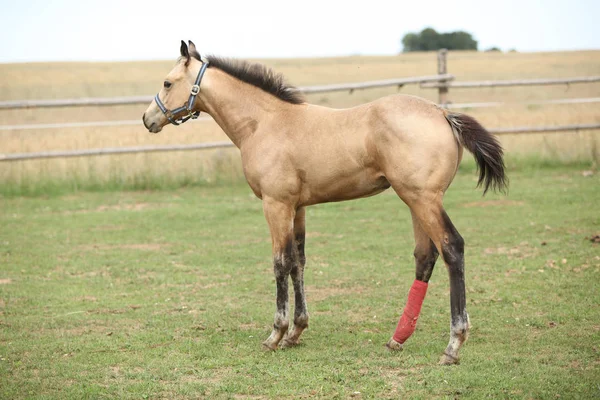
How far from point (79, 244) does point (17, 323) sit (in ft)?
12.4

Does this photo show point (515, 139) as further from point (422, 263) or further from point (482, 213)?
point (422, 263)

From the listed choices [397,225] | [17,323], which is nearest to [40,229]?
[17,323]

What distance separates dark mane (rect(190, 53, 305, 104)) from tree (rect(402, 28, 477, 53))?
72004 mm

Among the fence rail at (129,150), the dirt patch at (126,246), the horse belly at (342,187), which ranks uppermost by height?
the horse belly at (342,187)

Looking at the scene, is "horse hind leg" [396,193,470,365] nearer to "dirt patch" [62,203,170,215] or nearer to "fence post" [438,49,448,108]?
"dirt patch" [62,203,170,215]

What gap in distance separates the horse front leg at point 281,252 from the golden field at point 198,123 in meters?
9.22

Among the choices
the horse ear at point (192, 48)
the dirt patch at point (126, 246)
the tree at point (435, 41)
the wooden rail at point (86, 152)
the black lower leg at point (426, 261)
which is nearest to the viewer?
the black lower leg at point (426, 261)

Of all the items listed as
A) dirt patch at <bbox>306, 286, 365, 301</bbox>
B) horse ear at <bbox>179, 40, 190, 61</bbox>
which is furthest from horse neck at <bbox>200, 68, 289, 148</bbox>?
dirt patch at <bbox>306, 286, 365, 301</bbox>

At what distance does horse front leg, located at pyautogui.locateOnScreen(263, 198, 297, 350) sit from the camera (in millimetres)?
5809

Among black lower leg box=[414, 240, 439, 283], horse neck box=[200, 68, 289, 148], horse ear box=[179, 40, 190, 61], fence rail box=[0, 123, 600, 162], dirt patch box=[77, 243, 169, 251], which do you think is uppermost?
horse ear box=[179, 40, 190, 61]

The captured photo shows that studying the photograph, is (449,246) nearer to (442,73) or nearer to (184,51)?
(184,51)

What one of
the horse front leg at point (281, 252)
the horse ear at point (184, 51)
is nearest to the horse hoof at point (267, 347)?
the horse front leg at point (281, 252)

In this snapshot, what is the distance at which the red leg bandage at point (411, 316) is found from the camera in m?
5.55

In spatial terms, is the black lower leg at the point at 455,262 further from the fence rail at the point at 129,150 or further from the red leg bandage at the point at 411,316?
the fence rail at the point at 129,150
